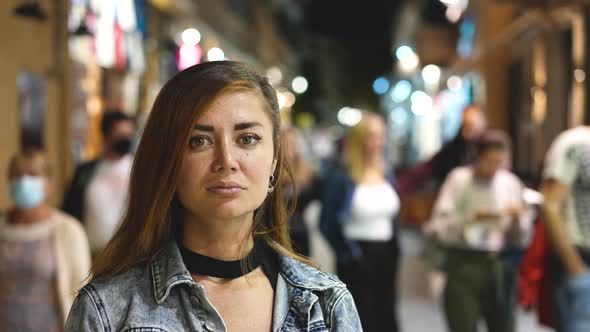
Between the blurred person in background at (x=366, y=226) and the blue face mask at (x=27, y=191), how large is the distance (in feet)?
8.41

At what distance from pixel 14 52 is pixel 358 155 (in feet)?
15.6

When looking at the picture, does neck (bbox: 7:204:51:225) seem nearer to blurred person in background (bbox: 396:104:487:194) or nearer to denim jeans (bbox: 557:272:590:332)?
denim jeans (bbox: 557:272:590:332)

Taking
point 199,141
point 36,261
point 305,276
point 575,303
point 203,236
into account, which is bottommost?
point 575,303

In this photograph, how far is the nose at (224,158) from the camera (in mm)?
2102

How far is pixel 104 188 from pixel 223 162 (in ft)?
16.4

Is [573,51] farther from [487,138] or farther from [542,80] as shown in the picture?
[487,138]

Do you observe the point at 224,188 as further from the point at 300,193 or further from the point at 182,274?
the point at 300,193

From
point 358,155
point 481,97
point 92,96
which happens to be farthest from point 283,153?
point 481,97

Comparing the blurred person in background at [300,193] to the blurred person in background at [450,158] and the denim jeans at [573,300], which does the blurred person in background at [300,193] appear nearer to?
the blurred person in background at [450,158]

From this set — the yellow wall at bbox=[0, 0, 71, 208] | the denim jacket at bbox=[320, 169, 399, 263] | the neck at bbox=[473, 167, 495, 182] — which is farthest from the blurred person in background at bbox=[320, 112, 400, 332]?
the yellow wall at bbox=[0, 0, 71, 208]

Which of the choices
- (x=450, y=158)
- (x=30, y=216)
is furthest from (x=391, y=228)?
(x=30, y=216)

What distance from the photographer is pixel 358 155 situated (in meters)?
7.45

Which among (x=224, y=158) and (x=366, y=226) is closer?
(x=224, y=158)

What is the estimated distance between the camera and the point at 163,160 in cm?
212
